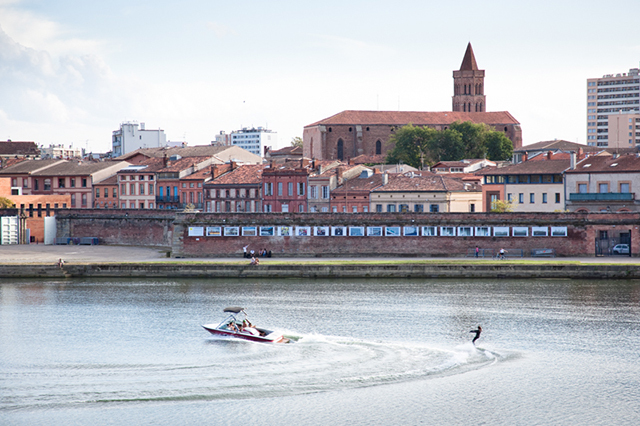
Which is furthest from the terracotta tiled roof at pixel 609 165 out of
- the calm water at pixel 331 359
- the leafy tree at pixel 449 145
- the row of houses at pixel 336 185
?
the leafy tree at pixel 449 145

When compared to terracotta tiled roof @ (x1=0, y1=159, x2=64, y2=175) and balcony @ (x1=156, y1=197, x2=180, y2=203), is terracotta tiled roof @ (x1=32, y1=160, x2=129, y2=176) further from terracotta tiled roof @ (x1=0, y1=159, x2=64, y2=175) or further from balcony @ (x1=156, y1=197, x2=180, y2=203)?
balcony @ (x1=156, y1=197, x2=180, y2=203)

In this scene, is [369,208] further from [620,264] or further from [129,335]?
[129,335]

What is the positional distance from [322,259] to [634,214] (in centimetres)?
2599

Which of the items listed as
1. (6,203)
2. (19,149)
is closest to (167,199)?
(6,203)

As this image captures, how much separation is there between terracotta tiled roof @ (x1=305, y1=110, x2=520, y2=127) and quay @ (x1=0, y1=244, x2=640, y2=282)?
92683mm

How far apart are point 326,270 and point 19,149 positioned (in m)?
127

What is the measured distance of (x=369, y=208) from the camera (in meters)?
84.5

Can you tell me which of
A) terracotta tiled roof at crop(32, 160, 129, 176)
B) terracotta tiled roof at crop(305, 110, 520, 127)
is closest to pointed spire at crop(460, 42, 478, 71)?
terracotta tiled roof at crop(305, 110, 520, 127)

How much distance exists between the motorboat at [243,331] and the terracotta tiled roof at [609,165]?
4468cm

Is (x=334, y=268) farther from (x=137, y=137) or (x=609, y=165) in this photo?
(x=137, y=137)

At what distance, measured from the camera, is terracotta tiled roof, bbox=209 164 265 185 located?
9462 centimetres

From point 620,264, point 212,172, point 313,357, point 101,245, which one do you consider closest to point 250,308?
point 313,357

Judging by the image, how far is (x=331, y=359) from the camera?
124 ft

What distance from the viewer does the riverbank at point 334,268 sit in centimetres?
6094
